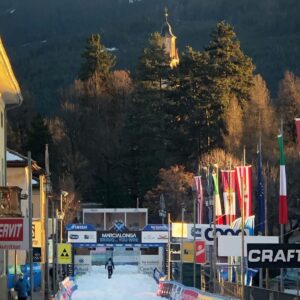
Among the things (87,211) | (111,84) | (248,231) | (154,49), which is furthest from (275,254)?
(111,84)

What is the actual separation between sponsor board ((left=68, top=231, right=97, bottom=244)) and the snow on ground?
128 inches

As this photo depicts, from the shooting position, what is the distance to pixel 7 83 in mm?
35156

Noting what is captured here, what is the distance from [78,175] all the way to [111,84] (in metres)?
26.6

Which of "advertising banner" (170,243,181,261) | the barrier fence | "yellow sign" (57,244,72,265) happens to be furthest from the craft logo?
"advertising banner" (170,243,181,261)

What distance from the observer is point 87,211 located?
106 metres

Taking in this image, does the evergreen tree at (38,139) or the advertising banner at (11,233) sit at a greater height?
the evergreen tree at (38,139)

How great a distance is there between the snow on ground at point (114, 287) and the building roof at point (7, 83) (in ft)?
53.3

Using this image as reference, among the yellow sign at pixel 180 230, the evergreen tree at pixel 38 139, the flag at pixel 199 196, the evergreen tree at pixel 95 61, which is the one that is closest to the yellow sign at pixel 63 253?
the yellow sign at pixel 180 230

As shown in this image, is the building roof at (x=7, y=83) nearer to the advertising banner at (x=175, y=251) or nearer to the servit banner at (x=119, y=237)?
the servit banner at (x=119, y=237)

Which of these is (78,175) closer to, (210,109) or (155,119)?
(155,119)

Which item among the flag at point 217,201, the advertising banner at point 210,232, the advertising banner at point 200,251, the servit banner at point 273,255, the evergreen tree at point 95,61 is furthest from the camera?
the evergreen tree at point 95,61

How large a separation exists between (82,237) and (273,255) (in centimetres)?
4546

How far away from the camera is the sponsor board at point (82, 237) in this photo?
242 ft

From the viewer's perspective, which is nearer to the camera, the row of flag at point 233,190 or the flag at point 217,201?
the row of flag at point 233,190
